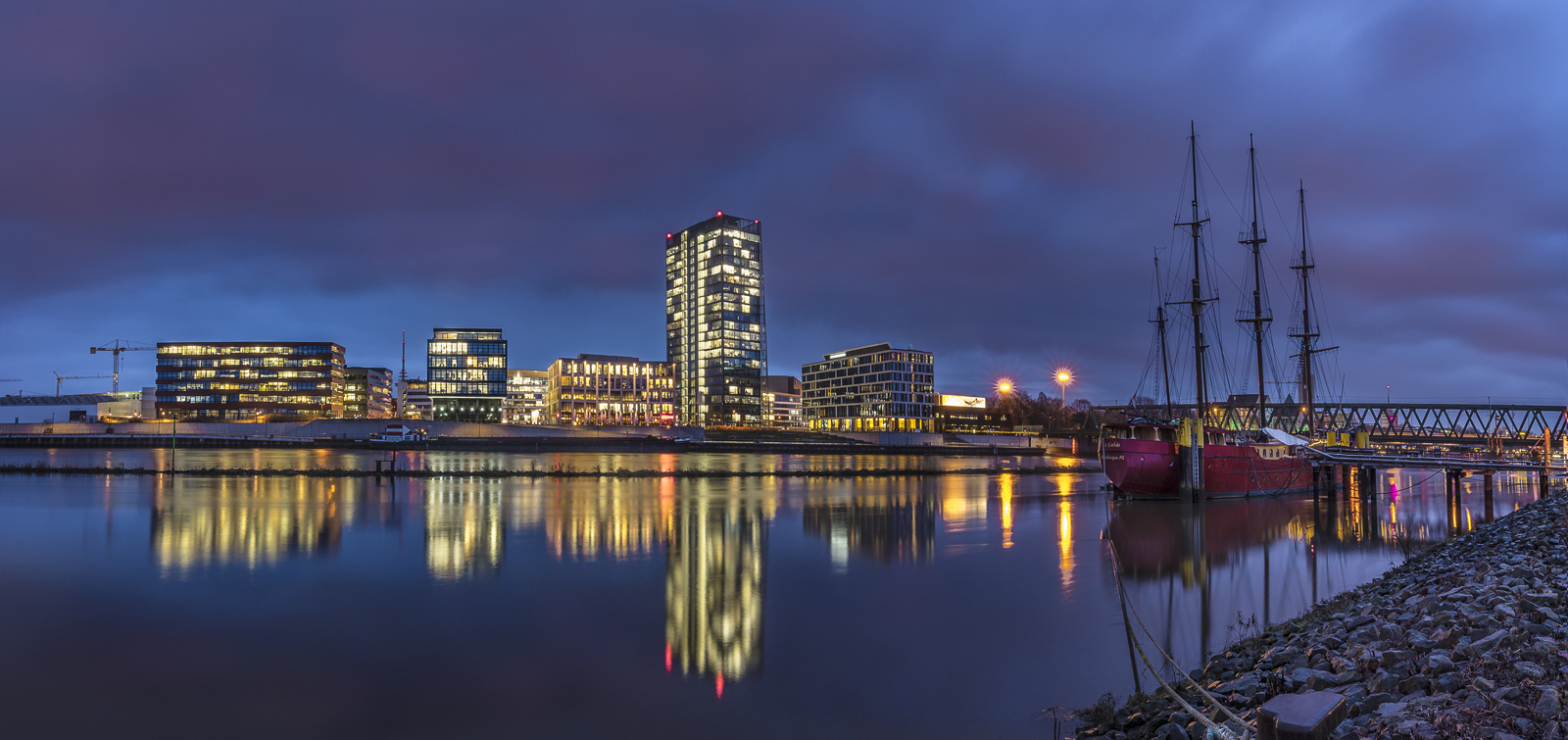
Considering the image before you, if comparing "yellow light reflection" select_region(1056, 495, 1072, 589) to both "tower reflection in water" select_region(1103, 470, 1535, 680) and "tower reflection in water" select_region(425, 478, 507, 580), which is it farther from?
"tower reflection in water" select_region(425, 478, 507, 580)

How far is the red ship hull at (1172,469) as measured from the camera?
47.5 meters

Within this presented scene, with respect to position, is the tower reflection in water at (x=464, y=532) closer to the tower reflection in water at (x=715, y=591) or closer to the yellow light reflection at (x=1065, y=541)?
the tower reflection in water at (x=715, y=591)

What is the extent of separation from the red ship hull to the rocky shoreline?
31.1 m

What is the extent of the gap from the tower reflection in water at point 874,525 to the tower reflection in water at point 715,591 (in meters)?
2.56

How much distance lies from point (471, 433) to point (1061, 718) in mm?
160130

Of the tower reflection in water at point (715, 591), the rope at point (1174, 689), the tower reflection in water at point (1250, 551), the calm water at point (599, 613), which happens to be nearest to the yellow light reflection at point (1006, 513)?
the calm water at point (599, 613)

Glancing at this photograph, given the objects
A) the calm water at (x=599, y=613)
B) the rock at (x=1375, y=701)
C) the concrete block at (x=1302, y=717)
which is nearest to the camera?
the concrete block at (x=1302, y=717)

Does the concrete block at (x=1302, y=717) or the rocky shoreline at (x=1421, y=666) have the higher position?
the concrete block at (x=1302, y=717)

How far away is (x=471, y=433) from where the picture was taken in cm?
15662

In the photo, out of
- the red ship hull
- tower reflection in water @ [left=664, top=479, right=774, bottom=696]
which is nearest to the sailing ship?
the red ship hull

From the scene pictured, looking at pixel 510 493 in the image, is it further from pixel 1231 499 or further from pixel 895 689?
pixel 1231 499

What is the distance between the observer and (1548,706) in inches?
271

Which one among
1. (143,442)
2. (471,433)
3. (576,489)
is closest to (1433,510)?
(576,489)

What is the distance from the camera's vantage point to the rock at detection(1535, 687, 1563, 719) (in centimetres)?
683
